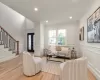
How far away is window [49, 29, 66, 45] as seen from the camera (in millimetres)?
6570

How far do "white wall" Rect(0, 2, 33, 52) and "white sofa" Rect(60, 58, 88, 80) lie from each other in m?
5.72

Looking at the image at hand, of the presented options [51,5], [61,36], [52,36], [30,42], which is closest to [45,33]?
[52,36]

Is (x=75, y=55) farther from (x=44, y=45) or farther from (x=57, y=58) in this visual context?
(x=44, y=45)

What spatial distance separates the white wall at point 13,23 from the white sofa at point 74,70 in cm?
572

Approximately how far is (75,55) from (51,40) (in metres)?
2.40

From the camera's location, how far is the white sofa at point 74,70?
201 centimetres

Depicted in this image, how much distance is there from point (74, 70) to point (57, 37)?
4.84m

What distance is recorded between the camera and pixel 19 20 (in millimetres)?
7422

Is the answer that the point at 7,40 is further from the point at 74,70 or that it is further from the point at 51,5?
the point at 74,70

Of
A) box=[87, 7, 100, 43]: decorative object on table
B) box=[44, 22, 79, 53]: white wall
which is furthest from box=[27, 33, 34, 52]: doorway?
box=[87, 7, 100, 43]: decorative object on table

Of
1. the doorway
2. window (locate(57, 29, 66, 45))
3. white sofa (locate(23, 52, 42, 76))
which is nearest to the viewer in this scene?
white sofa (locate(23, 52, 42, 76))

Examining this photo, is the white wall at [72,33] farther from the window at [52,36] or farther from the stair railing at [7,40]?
the stair railing at [7,40]

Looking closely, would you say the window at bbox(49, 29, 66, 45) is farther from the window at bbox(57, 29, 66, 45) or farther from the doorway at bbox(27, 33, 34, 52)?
the doorway at bbox(27, 33, 34, 52)

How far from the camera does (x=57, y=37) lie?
22.2 feet
